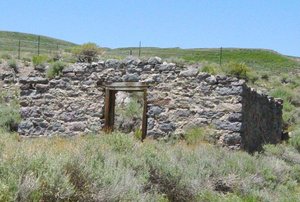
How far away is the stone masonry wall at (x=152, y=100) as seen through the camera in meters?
12.4

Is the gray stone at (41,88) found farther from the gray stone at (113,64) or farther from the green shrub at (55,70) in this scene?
the gray stone at (113,64)

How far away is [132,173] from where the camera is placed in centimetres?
703

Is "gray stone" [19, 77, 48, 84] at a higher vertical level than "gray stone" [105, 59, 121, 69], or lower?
lower

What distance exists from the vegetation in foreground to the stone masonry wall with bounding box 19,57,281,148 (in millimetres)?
920

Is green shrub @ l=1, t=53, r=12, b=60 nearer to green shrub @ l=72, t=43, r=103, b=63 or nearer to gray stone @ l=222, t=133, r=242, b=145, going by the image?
green shrub @ l=72, t=43, r=103, b=63

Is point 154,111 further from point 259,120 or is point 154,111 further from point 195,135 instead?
point 259,120

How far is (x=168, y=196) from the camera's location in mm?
7504

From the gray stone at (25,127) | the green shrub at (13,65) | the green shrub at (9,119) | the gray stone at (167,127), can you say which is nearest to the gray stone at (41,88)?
the gray stone at (25,127)

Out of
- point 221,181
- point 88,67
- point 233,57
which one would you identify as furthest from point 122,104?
point 233,57

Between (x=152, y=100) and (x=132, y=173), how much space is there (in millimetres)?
5926

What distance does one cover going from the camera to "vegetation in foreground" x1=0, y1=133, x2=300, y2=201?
5270 mm

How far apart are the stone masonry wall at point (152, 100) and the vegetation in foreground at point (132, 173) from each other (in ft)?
3.02

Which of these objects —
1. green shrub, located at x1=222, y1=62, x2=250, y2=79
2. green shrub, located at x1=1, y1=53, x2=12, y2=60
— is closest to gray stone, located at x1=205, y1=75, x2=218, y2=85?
green shrub, located at x1=222, y1=62, x2=250, y2=79

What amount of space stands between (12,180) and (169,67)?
8352 mm
